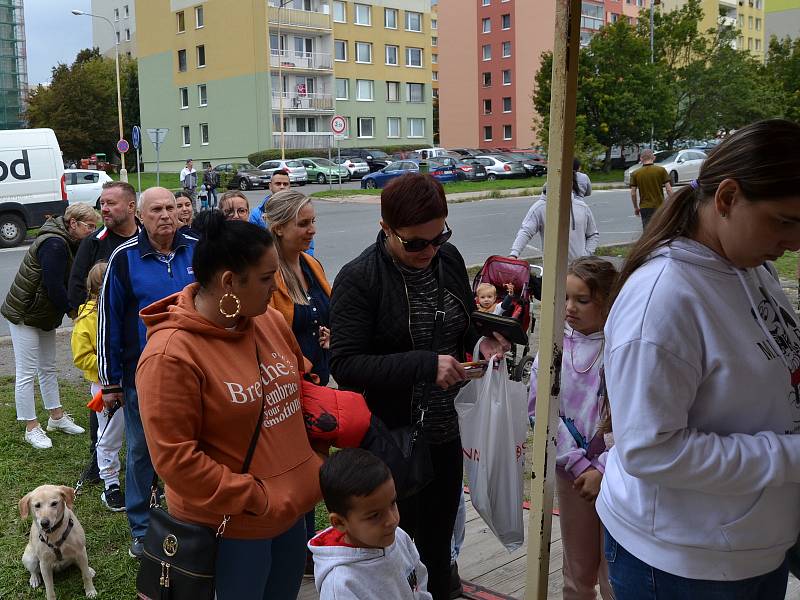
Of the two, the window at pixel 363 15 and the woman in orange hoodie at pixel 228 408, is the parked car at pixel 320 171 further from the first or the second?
the woman in orange hoodie at pixel 228 408

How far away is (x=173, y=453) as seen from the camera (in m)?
2.22

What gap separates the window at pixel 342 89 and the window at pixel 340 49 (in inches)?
61.8

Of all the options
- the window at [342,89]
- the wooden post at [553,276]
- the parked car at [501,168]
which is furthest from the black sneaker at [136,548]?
the window at [342,89]

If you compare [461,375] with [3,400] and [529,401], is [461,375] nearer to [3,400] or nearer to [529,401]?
[529,401]

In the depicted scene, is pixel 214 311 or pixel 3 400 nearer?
pixel 214 311

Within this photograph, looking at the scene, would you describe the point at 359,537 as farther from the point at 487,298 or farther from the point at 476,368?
the point at 487,298

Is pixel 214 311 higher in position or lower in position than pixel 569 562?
higher

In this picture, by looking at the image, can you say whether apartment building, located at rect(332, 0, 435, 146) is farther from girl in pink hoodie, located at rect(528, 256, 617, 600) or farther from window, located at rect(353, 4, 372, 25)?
girl in pink hoodie, located at rect(528, 256, 617, 600)

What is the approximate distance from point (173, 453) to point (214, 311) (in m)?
0.42

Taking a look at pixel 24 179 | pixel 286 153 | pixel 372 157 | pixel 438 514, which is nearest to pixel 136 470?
pixel 438 514

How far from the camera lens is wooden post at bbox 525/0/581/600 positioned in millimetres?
2115

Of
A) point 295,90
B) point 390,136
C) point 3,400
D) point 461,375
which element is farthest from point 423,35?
point 461,375

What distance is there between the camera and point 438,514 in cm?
315

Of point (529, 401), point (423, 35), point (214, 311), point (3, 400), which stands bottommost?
point (3, 400)
